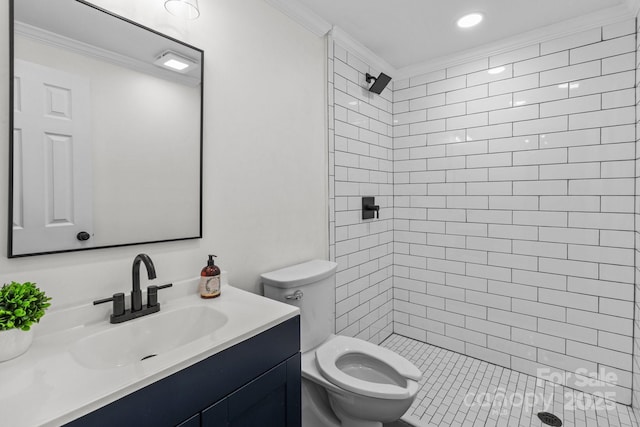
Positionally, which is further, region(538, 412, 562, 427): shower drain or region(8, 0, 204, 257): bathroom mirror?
region(538, 412, 562, 427): shower drain

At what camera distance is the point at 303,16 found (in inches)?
72.5

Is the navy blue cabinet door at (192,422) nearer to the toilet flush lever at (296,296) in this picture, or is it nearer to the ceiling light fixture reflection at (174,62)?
the toilet flush lever at (296,296)

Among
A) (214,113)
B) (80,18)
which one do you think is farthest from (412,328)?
(80,18)

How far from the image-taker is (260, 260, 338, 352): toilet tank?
1549mm

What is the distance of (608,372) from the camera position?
6.29 ft

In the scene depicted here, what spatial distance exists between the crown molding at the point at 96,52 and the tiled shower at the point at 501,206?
41.2 inches

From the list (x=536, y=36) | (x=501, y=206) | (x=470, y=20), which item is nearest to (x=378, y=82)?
(x=470, y=20)

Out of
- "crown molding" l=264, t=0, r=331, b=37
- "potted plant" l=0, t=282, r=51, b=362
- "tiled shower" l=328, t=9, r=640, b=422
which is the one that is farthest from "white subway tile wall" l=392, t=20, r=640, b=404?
"potted plant" l=0, t=282, r=51, b=362

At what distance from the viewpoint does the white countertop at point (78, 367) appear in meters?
0.64

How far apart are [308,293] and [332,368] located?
1.20 ft

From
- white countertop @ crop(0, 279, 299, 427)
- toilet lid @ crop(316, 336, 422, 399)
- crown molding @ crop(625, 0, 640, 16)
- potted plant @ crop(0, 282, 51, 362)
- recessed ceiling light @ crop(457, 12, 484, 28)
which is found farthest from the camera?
recessed ceiling light @ crop(457, 12, 484, 28)

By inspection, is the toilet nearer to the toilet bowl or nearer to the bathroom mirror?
the toilet bowl

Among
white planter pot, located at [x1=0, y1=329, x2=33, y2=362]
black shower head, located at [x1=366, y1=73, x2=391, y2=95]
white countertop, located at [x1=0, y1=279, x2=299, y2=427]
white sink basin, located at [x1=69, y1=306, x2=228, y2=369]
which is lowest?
white sink basin, located at [x1=69, y1=306, x2=228, y2=369]

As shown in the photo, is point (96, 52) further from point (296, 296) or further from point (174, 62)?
point (296, 296)
